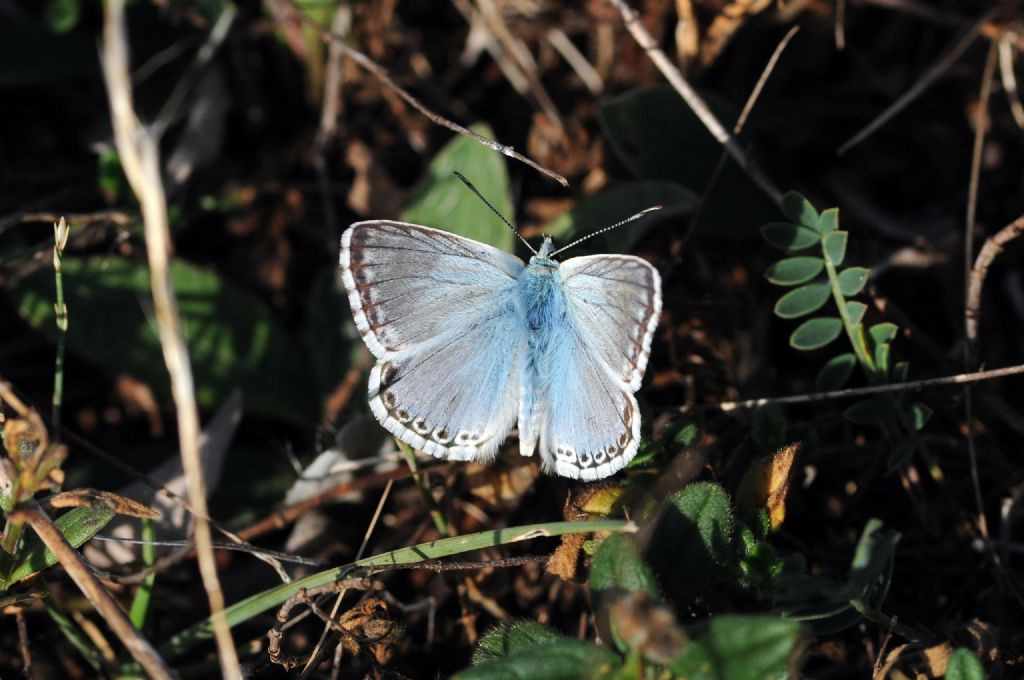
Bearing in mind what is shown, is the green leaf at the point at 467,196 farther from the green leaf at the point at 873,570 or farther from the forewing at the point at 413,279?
the green leaf at the point at 873,570

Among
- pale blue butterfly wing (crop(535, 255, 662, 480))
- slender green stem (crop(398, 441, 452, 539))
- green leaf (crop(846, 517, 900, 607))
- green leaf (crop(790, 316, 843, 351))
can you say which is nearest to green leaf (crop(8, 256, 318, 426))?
slender green stem (crop(398, 441, 452, 539))

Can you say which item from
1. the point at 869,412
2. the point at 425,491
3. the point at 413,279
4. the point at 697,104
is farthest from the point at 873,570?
the point at 697,104

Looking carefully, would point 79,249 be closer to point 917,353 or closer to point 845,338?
point 845,338

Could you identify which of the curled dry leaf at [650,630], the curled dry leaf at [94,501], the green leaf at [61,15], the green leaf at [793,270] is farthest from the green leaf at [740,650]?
the green leaf at [61,15]

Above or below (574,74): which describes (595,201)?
below

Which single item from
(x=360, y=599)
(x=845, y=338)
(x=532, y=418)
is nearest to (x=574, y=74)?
(x=845, y=338)
